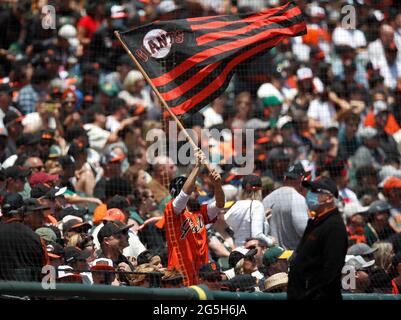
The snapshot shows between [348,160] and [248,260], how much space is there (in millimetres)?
6386

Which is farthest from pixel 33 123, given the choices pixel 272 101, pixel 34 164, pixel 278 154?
pixel 272 101

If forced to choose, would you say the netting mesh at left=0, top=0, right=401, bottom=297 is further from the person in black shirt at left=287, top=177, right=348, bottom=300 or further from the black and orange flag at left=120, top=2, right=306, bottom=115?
the black and orange flag at left=120, top=2, right=306, bottom=115

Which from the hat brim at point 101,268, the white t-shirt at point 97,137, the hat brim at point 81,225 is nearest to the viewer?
the hat brim at point 101,268

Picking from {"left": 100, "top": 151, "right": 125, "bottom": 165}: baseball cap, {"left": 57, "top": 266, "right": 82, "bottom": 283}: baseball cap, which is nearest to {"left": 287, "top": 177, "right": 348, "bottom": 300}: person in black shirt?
{"left": 57, "top": 266, "right": 82, "bottom": 283}: baseball cap

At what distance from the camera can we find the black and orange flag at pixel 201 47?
43.9 ft

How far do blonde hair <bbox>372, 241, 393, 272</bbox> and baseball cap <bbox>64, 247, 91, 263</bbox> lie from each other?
3.39 metres

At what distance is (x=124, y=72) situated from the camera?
2005 centimetres

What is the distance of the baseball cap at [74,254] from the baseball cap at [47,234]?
0.30 metres

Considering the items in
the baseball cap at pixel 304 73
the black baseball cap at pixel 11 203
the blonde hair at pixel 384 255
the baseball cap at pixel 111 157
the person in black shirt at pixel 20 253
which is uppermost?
the baseball cap at pixel 304 73

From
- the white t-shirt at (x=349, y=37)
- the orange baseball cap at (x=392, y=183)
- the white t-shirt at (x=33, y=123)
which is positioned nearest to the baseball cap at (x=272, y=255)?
the orange baseball cap at (x=392, y=183)

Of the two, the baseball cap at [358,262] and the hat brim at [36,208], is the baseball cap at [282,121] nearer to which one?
the baseball cap at [358,262]

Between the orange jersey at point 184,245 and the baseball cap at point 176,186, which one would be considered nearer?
the orange jersey at point 184,245
